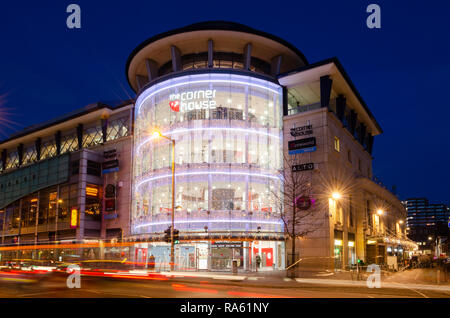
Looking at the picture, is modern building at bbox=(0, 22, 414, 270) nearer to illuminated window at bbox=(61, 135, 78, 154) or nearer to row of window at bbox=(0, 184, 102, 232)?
row of window at bbox=(0, 184, 102, 232)

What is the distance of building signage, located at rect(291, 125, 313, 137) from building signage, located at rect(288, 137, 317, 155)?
2.58ft

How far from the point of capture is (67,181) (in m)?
64.3

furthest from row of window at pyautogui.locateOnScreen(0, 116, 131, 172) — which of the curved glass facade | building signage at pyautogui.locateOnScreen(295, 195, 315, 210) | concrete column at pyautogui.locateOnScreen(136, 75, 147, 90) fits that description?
building signage at pyautogui.locateOnScreen(295, 195, 315, 210)

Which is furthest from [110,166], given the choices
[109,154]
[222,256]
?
[222,256]

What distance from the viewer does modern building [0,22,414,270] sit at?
4556cm

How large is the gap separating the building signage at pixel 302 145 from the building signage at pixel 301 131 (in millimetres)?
786

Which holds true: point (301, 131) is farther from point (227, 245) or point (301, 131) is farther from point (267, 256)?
point (227, 245)

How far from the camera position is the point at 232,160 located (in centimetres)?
4753

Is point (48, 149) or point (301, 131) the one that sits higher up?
point (48, 149)

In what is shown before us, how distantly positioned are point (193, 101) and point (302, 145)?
45.4 ft

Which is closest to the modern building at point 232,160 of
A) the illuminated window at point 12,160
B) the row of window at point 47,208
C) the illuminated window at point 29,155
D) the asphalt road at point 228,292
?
the row of window at point 47,208

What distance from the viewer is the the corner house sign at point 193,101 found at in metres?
48.3

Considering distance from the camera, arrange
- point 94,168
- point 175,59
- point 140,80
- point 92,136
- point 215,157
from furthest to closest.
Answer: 1. point 92,136
2. point 94,168
3. point 140,80
4. point 175,59
5. point 215,157

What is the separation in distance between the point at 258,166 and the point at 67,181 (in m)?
33.2
